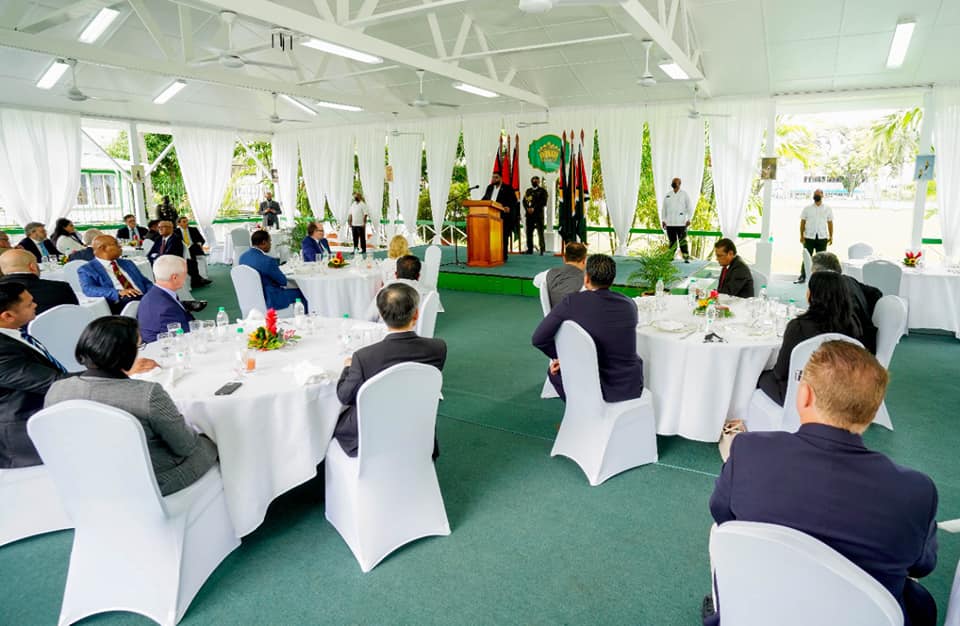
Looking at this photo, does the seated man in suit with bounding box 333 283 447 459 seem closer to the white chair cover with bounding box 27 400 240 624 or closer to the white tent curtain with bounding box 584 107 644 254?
the white chair cover with bounding box 27 400 240 624

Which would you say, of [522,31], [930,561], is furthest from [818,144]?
[930,561]

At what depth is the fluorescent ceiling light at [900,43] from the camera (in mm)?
7402

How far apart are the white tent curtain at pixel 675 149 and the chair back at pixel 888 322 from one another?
7.18 m

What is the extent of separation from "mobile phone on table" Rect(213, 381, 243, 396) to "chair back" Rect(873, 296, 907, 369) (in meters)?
4.10

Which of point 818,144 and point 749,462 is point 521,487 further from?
point 818,144

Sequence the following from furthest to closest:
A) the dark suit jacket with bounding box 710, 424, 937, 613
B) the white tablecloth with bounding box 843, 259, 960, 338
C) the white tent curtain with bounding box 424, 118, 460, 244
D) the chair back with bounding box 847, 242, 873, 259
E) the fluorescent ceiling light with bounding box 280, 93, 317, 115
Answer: the fluorescent ceiling light with bounding box 280, 93, 317, 115, the white tent curtain with bounding box 424, 118, 460, 244, the chair back with bounding box 847, 242, 873, 259, the white tablecloth with bounding box 843, 259, 960, 338, the dark suit jacket with bounding box 710, 424, 937, 613

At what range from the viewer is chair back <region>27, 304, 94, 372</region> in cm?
379

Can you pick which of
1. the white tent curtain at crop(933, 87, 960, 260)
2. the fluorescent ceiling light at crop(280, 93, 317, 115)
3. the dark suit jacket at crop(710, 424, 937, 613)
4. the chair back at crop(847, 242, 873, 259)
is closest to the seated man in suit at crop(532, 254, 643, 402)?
the dark suit jacket at crop(710, 424, 937, 613)

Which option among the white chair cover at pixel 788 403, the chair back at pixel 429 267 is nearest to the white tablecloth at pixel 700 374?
the white chair cover at pixel 788 403

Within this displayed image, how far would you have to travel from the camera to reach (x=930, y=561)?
1.58m

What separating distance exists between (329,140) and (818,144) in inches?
607

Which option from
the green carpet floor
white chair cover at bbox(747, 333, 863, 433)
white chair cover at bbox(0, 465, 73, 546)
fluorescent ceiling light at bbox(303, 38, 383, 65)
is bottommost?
the green carpet floor

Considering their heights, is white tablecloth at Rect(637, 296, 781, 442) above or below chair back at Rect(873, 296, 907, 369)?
below

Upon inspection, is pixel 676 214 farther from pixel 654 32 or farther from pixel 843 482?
pixel 843 482
